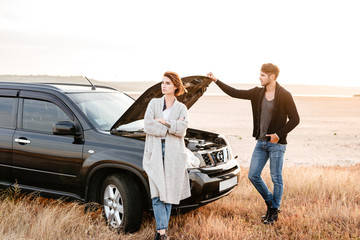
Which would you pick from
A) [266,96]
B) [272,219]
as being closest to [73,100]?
[266,96]

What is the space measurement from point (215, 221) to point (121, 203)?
129 centimetres

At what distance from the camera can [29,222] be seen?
199 inches

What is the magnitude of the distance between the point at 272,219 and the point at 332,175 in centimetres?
290

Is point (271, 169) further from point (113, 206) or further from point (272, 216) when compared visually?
point (113, 206)

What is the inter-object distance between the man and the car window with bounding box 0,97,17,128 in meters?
2.76

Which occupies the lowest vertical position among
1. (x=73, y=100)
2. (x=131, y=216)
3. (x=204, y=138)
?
(x=131, y=216)

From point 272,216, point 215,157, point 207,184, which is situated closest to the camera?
point 207,184

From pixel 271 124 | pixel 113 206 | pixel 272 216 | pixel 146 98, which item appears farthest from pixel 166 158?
pixel 272 216

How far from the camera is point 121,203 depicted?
4707 mm

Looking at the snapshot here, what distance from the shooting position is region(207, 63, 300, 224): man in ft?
17.0

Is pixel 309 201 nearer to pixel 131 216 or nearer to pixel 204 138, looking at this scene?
pixel 204 138

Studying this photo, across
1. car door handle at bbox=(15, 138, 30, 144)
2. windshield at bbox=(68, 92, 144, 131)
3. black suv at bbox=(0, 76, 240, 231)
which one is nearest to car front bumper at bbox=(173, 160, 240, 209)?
black suv at bbox=(0, 76, 240, 231)

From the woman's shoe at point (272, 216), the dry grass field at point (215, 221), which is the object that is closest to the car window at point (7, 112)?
the dry grass field at point (215, 221)

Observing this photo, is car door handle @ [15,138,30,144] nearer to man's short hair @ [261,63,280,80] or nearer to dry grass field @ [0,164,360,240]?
dry grass field @ [0,164,360,240]
